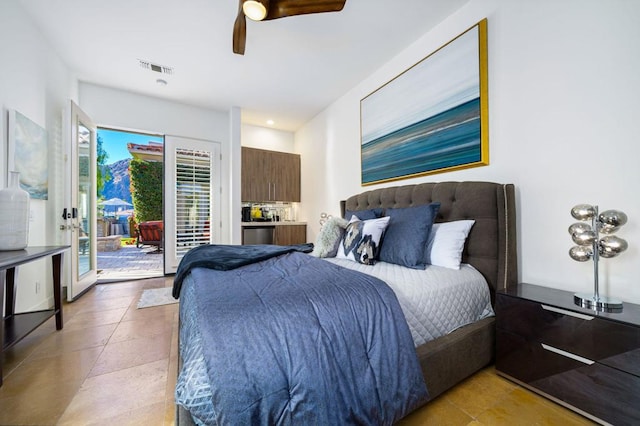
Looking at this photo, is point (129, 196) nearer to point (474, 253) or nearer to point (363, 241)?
point (363, 241)

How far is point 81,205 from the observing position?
3.16 m

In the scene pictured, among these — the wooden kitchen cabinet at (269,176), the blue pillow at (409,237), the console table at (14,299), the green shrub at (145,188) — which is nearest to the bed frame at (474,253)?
the blue pillow at (409,237)

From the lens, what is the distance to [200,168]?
Answer: 4.34m

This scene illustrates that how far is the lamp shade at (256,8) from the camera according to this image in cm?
163

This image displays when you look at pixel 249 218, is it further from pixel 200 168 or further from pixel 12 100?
pixel 12 100

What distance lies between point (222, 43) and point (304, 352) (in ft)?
9.99

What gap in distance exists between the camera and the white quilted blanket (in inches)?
51.2

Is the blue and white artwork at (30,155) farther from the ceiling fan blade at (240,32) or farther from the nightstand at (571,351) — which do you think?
the nightstand at (571,351)

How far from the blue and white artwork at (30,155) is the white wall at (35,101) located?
0.07 meters

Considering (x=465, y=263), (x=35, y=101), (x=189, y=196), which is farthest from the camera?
(x=189, y=196)

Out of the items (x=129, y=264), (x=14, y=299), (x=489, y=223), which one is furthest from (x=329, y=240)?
(x=129, y=264)

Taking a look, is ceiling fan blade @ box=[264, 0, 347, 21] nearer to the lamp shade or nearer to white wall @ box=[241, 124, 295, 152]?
the lamp shade

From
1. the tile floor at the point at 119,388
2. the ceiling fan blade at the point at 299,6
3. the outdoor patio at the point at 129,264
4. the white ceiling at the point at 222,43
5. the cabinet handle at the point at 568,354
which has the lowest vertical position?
the tile floor at the point at 119,388

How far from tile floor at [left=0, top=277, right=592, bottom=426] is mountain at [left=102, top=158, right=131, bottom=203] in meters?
6.72
